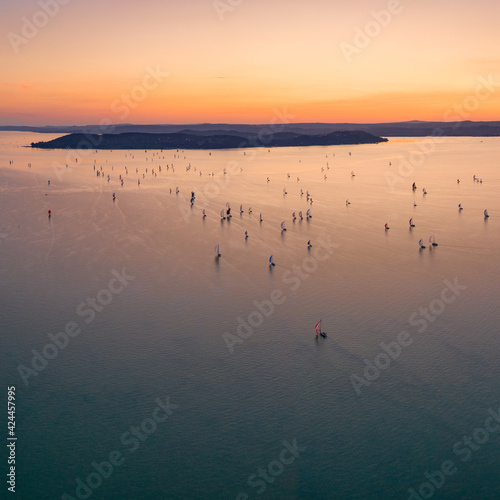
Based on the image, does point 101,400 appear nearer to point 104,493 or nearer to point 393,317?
point 104,493

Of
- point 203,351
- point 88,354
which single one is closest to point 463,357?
point 203,351

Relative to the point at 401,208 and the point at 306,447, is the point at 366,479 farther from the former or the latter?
the point at 401,208

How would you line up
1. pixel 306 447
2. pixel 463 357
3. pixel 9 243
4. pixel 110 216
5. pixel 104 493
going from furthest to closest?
1. pixel 110 216
2. pixel 9 243
3. pixel 463 357
4. pixel 306 447
5. pixel 104 493

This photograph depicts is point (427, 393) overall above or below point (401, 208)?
below

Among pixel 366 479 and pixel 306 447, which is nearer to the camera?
pixel 366 479

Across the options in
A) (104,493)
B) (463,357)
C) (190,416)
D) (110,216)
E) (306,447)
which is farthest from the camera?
(110,216)

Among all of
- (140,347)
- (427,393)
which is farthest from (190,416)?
(427,393)

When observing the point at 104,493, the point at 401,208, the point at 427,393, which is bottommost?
the point at 104,493
